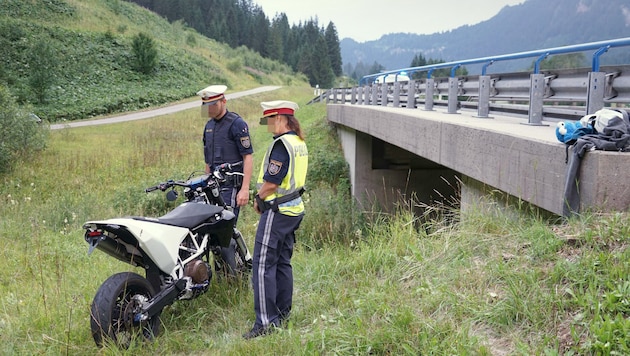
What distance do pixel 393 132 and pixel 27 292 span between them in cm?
581

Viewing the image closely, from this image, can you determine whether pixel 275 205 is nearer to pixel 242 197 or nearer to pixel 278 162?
pixel 278 162

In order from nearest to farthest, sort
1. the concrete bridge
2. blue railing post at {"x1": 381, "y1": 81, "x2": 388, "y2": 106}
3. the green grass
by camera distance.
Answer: the green grass
the concrete bridge
blue railing post at {"x1": 381, "y1": 81, "x2": 388, "y2": 106}

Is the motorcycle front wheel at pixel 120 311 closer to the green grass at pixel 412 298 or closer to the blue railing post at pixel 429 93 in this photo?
the green grass at pixel 412 298

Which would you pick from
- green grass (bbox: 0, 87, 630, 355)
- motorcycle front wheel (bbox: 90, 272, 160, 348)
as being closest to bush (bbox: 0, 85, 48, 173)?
green grass (bbox: 0, 87, 630, 355)

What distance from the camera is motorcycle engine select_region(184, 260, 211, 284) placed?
4602 millimetres

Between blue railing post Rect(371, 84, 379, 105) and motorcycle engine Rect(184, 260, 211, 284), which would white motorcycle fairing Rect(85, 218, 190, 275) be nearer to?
motorcycle engine Rect(184, 260, 211, 284)

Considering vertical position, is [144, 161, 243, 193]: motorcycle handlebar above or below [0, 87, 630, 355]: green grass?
Result: above

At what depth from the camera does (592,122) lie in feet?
13.6

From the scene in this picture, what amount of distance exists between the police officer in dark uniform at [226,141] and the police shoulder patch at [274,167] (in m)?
1.49

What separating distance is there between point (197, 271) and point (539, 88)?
4387mm

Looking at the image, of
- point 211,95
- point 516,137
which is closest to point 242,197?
point 211,95

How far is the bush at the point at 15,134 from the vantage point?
16438mm

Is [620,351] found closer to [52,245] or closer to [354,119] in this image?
[52,245]

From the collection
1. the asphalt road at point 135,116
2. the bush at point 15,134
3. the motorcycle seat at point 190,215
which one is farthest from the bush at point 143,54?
the motorcycle seat at point 190,215
